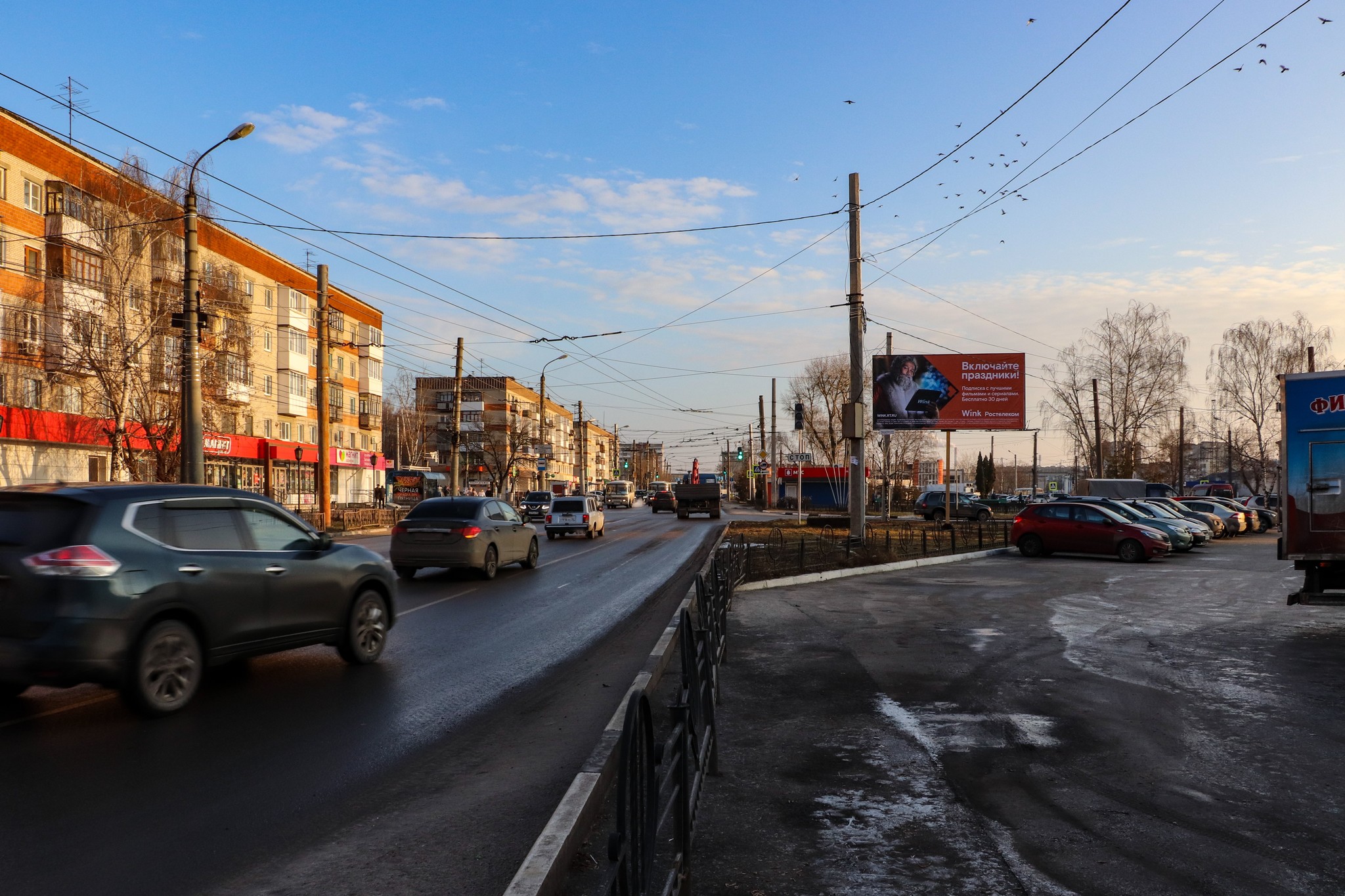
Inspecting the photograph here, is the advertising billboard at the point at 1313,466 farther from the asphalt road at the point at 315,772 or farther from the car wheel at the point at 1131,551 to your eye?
the car wheel at the point at 1131,551

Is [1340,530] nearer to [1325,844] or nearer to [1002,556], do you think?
[1325,844]

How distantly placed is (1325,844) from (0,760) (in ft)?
23.0

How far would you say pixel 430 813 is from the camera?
4.99 metres

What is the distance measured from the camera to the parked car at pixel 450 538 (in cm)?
1789

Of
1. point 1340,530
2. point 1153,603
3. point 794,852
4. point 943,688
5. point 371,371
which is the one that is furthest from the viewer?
point 371,371

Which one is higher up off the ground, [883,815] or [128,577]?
[128,577]

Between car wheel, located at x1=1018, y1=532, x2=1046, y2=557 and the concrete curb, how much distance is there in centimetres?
82

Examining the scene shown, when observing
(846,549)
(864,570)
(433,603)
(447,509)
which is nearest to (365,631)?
(433,603)

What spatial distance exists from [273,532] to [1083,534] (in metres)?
22.8

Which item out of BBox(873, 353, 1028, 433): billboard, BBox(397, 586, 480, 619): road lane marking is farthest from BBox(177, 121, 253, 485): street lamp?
BBox(873, 353, 1028, 433): billboard

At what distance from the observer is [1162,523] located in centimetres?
2897

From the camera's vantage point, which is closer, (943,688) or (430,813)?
(430,813)

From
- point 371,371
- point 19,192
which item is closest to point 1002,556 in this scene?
point 19,192

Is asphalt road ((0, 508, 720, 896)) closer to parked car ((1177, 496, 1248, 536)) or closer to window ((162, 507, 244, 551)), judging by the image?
window ((162, 507, 244, 551))
